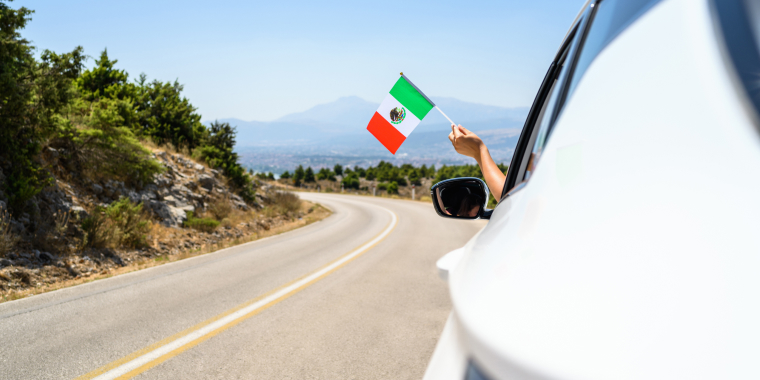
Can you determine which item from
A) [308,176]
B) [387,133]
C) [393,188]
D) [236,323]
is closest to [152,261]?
[236,323]

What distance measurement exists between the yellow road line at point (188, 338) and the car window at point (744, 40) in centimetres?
450

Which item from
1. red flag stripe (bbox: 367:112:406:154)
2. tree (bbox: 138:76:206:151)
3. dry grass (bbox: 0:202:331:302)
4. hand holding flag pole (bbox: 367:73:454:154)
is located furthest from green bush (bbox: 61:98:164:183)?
hand holding flag pole (bbox: 367:73:454:154)

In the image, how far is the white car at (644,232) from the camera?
0.49 m

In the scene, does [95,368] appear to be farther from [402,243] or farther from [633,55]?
[402,243]

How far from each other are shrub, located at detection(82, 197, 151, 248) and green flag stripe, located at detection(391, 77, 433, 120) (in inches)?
316

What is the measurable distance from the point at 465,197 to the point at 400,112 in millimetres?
2081

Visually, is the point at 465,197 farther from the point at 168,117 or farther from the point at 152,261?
the point at 168,117

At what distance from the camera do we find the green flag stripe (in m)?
4.16

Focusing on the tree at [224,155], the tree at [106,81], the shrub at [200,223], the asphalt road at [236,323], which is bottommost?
→ the shrub at [200,223]

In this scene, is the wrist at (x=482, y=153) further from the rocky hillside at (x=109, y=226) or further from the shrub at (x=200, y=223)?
the shrub at (x=200, y=223)

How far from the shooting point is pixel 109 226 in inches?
386

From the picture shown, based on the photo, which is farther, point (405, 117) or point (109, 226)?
point (109, 226)

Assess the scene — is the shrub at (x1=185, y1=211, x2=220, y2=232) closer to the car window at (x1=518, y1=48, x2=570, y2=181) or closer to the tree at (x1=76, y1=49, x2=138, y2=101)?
the tree at (x1=76, y1=49, x2=138, y2=101)

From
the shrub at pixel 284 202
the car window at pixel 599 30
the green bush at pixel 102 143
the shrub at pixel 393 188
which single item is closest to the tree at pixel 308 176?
the shrub at pixel 393 188
